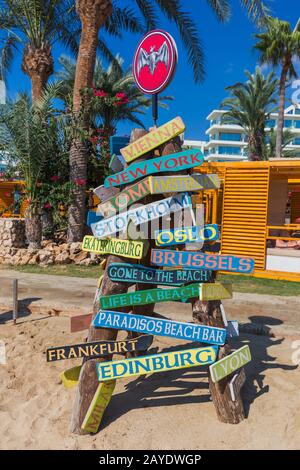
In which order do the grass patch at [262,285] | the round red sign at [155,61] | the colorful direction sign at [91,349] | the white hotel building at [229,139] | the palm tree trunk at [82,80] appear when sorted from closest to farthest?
1. the colorful direction sign at [91,349]
2. the round red sign at [155,61]
3. the grass patch at [262,285]
4. the palm tree trunk at [82,80]
5. the white hotel building at [229,139]

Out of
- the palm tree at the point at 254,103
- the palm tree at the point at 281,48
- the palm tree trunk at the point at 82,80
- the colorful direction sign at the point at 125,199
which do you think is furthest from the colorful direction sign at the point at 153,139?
the palm tree at the point at 254,103

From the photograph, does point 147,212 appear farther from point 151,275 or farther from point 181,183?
point 151,275

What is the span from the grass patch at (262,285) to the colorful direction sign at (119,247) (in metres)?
4.92

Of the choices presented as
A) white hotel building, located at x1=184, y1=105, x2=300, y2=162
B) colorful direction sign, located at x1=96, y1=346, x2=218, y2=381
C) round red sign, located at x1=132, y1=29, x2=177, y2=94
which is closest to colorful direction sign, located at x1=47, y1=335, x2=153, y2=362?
colorful direction sign, located at x1=96, y1=346, x2=218, y2=381

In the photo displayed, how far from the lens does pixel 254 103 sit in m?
27.0

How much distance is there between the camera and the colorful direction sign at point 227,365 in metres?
→ 2.66

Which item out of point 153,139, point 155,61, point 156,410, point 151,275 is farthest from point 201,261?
point 155,61

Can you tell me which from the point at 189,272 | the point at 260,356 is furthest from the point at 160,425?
the point at 260,356

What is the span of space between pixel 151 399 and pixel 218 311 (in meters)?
1.01

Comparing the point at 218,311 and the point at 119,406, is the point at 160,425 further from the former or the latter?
the point at 218,311

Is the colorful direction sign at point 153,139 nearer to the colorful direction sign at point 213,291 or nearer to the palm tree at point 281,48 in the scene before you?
the colorful direction sign at point 213,291

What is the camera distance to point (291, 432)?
2.62m

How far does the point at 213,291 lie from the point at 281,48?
24006mm

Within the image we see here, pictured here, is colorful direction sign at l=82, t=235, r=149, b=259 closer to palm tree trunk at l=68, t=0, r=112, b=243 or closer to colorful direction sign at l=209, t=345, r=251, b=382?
colorful direction sign at l=209, t=345, r=251, b=382
